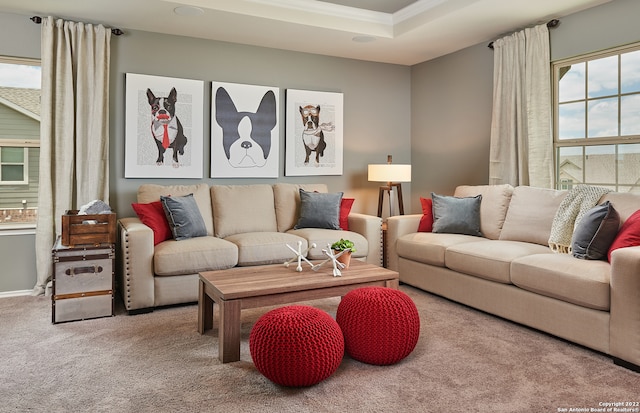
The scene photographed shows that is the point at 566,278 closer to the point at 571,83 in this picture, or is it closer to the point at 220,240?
the point at 571,83

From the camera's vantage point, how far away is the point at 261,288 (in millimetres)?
2688

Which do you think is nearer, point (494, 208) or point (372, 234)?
point (494, 208)

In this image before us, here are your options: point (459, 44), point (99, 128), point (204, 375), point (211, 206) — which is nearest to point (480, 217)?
point (459, 44)

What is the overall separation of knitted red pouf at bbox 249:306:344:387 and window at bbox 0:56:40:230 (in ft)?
9.90

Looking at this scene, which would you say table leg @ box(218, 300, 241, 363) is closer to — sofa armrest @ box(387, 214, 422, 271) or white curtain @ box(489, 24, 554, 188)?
sofa armrest @ box(387, 214, 422, 271)

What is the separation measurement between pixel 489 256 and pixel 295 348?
1846 millimetres

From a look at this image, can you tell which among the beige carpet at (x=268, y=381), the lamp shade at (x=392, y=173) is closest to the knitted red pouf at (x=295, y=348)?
the beige carpet at (x=268, y=381)

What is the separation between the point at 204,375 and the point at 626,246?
2.49 metres

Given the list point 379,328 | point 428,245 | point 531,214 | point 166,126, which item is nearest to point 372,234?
point 428,245

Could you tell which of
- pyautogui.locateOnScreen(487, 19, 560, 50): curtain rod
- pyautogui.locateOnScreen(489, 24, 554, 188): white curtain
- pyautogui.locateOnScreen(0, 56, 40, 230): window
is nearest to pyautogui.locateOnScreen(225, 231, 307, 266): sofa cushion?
pyautogui.locateOnScreen(0, 56, 40, 230): window

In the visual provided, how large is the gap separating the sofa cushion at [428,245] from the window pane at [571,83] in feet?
4.83

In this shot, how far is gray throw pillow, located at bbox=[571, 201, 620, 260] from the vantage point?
9.68ft

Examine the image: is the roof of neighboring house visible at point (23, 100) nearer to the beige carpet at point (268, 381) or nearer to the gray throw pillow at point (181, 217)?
the gray throw pillow at point (181, 217)

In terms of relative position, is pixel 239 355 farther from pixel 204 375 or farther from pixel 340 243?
pixel 340 243
